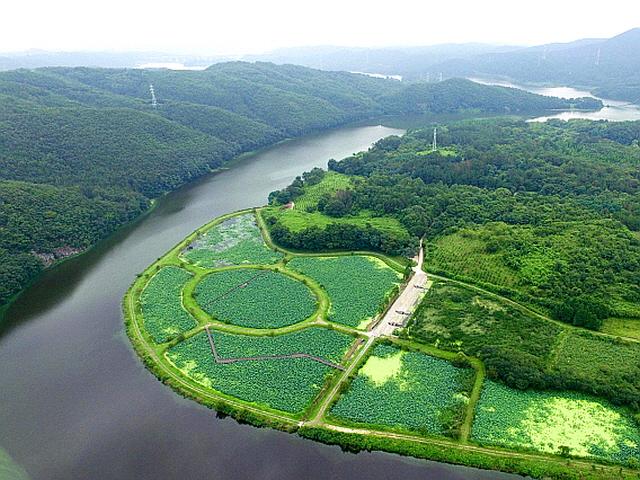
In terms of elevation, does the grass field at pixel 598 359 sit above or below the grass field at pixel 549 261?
below

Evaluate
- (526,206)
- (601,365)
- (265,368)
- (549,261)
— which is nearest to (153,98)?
(526,206)

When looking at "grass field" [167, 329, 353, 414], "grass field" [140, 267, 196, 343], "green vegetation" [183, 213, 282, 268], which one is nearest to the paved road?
"grass field" [167, 329, 353, 414]

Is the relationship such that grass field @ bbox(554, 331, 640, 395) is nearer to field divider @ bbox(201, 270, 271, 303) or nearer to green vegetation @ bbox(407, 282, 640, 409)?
green vegetation @ bbox(407, 282, 640, 409)

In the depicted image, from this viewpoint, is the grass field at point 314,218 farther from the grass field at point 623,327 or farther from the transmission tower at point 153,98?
the transmission tower at point 153,98

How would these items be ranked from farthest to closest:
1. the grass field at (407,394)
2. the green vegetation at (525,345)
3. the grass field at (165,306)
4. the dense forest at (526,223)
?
the grass field at (165,306)
the dense forest at (526,223)
the green vegetation at (525,345)
the grass field at (407,394)

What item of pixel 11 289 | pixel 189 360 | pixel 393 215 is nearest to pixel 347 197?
pixel 393 215

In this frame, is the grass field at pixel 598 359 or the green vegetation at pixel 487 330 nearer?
the grass field at pixel 598 359

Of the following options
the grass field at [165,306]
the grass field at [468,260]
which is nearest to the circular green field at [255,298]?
the grass field at [165,306]

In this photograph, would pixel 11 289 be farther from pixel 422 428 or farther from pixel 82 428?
pixel 422 428
